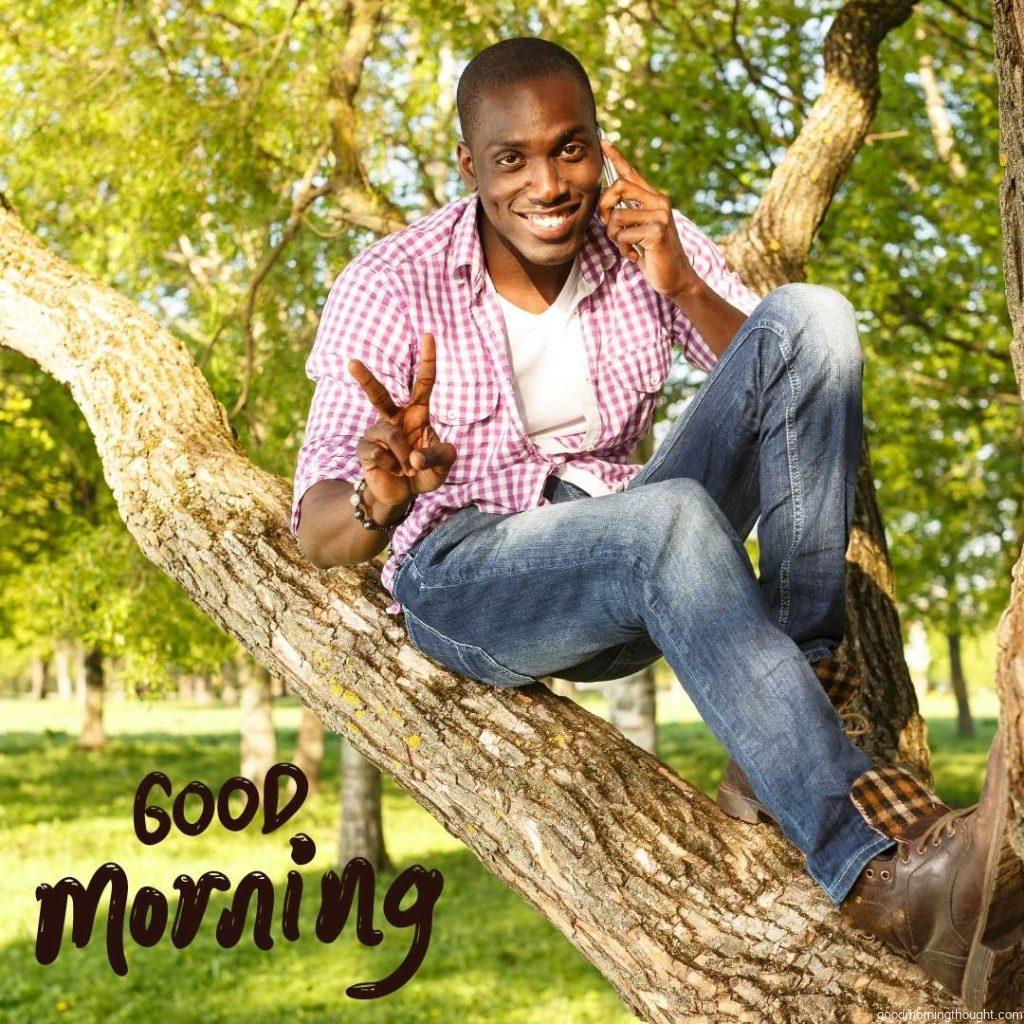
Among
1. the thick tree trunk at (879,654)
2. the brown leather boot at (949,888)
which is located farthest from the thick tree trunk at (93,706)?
the brown leather boot at (949,888)

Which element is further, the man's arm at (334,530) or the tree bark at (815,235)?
the tree bark at (815,235)

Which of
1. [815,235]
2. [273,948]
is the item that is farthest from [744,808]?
[273,948]

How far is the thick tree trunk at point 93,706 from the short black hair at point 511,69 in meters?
21.7

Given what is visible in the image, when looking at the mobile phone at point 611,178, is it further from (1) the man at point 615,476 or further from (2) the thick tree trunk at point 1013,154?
(2) the thick tree trunk at point 1013,154

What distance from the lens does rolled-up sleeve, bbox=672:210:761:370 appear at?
320 centimetres

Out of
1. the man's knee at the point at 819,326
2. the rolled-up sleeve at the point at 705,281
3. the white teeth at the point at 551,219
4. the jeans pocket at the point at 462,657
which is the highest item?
the white teeth at the point at 551,219

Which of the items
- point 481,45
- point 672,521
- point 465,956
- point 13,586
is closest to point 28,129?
point 481,45

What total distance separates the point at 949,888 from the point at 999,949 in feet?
0.40

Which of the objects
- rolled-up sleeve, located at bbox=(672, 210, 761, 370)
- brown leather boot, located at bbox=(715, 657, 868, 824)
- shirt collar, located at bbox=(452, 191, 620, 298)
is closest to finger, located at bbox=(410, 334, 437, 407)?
shirt collar, located at bbox=(452, 191, 620, 298)

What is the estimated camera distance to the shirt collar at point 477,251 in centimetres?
298

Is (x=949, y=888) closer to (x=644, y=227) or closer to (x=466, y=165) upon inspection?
(x=644, y=227)

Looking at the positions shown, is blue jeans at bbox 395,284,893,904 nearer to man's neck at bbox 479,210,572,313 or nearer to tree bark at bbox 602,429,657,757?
man's neck at bbox 479,210,572,313

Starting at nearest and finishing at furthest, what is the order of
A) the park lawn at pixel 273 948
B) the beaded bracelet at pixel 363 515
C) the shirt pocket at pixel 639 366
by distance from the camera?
the beaded bracelet at pixel 363 515
the shirt pocket at pixel 639 366
the park lawn at pixel 273 948

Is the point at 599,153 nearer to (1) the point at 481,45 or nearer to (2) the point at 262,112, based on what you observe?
(2) the point at 262,112
